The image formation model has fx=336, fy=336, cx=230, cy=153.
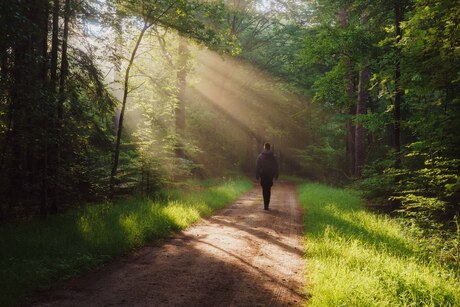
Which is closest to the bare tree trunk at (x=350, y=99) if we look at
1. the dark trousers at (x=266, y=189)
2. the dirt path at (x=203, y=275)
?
the dark trousers at (x=266, y=189)

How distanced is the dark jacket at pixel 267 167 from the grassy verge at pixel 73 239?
11.2ft

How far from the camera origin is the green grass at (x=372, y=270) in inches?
183

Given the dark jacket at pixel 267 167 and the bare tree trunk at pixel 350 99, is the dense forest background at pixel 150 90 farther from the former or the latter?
the dark jacket at pixel 267 167

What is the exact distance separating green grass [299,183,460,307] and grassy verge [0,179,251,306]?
3.72 metres

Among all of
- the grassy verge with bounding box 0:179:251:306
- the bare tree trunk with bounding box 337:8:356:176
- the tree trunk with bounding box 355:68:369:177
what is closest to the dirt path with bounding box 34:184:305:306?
the grassy verge with bounding box 0:179:251:306

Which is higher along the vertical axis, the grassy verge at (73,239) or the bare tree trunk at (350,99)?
the bare tree trunk at (350,99)

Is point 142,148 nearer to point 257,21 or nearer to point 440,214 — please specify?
point 440,214

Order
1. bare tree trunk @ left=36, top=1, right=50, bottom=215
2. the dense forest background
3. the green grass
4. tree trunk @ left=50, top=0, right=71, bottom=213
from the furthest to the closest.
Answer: tree trunk @ left=50, top=0, right=71, bottom=213
bare tree trunk @ left=36, top=1, right=50, bottom=215
the dense forest background
the green grass

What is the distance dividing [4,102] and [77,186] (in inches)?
171

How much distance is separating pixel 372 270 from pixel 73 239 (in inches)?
224

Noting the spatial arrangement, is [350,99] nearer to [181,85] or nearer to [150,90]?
[181,85]

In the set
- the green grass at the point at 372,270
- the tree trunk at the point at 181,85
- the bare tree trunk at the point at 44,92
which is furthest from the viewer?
the tree trunk at the point at 181,85

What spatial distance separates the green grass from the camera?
4.66m

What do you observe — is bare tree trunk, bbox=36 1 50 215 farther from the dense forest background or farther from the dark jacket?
the dark jacket
